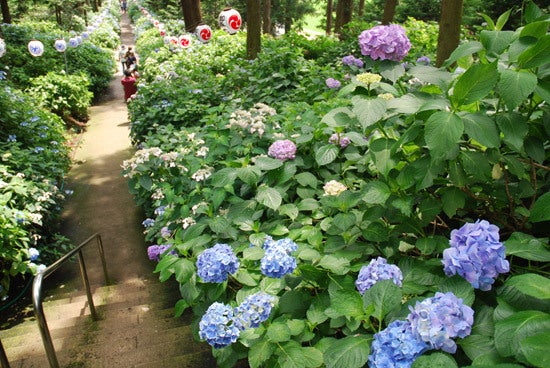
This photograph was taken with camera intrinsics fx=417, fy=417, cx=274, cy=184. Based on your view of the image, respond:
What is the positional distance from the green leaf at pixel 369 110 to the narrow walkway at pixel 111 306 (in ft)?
5.78

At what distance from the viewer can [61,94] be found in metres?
10.1

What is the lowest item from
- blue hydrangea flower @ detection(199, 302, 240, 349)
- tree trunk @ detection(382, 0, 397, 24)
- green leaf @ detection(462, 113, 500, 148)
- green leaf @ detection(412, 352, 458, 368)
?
blue hydrangea flower @ detection(199, 302, 240, 349)

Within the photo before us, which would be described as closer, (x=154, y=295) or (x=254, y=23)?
(x=154, y=295)

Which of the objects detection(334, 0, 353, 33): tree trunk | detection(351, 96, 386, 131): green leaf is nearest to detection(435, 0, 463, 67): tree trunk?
detection(351, 96, 386, 131): green leaf

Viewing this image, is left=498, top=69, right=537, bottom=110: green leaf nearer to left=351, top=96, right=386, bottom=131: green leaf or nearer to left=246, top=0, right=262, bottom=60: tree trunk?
left=351, top=96, right=386, bottom=131: green leaf

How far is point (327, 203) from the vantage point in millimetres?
2027

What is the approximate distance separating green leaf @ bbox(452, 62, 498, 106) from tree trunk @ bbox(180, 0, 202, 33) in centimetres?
1416

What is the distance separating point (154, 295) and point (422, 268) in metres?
3.10

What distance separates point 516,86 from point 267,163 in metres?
1.40

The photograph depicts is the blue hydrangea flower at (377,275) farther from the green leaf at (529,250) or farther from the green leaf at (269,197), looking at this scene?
the green leaf at (269,197)

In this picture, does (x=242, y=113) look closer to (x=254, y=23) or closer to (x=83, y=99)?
(x=254, y=23)

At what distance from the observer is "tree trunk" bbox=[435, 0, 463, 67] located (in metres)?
5.45

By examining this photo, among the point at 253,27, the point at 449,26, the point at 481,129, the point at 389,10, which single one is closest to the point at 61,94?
the point at 253,27

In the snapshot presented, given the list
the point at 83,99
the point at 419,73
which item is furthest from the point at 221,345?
the point at 83,99
